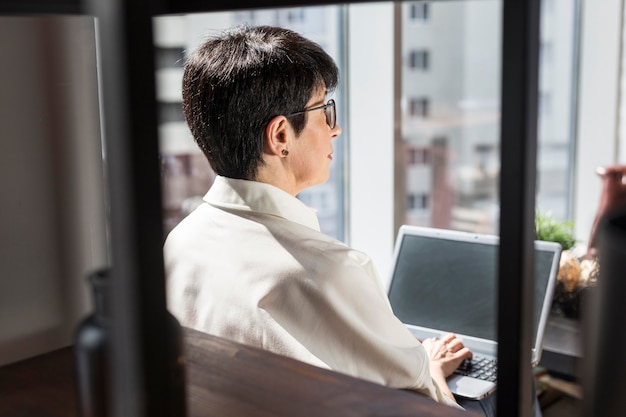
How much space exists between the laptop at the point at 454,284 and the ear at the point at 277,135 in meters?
0.55

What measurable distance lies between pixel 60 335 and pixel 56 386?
16cm

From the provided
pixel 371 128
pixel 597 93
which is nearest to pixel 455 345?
pixel 371 128

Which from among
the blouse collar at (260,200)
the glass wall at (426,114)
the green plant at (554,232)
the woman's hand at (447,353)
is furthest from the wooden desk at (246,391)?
the glass wall at (426,114)

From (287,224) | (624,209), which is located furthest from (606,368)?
(287,224)

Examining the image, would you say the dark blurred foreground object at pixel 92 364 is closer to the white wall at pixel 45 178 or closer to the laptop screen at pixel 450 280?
the white wall at pixel 45 178

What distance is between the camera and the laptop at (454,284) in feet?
5.38

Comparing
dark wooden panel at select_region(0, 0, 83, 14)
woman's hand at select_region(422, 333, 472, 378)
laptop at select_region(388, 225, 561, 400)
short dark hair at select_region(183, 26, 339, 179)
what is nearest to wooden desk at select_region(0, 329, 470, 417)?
dark wooden panel at select_region(0, 0, 83, 14)

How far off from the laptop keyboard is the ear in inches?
22.5

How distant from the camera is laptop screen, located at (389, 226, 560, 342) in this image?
65.3 inches

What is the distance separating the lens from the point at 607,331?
0.28 metres

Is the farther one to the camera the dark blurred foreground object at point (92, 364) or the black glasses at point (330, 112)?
the black glasses at point (330, 112)

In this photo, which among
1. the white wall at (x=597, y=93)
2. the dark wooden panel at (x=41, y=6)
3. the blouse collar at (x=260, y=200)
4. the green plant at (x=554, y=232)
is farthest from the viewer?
the white wall at (x=597, y=93)

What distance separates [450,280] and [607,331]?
1.46 metres

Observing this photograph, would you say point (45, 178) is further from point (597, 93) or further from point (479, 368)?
point (597, 93)
